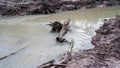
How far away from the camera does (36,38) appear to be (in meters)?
15.7

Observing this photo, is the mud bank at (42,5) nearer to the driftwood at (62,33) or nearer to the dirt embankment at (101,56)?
the driftwood at (62,33)

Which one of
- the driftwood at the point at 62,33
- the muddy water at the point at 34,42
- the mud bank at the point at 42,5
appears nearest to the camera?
the muddy water at the point at 34,42

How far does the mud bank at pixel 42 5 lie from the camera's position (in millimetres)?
26833

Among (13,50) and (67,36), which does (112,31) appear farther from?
(13,50)

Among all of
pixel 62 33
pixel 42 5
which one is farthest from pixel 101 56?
pixel 42 5

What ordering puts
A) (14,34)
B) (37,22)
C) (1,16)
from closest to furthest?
(14,34) → (37,22) → (1,16)

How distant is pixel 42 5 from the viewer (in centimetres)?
2761

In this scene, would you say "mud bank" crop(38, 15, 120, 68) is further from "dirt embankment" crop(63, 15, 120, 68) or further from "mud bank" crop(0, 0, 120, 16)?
"mud bank" crop(0, 0, 120, 16)

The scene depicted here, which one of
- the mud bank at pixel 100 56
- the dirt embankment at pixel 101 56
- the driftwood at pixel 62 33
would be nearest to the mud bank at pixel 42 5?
the driftwood at pixel 62 33

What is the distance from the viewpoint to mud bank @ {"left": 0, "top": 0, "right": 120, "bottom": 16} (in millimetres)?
26833

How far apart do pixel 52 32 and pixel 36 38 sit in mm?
1839

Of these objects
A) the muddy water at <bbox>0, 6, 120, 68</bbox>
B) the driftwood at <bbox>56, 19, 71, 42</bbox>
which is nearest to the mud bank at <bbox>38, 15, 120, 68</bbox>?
the muddy water at <bbox>0, 6, 120, 68</bbox>

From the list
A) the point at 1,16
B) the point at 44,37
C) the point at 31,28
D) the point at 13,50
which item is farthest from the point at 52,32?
the point at 1,16

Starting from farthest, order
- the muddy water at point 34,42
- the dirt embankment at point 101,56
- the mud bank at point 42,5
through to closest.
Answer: the mud bank at point 42,5, the muddy water at point 34,42, the dirt embankment at point 101,56
